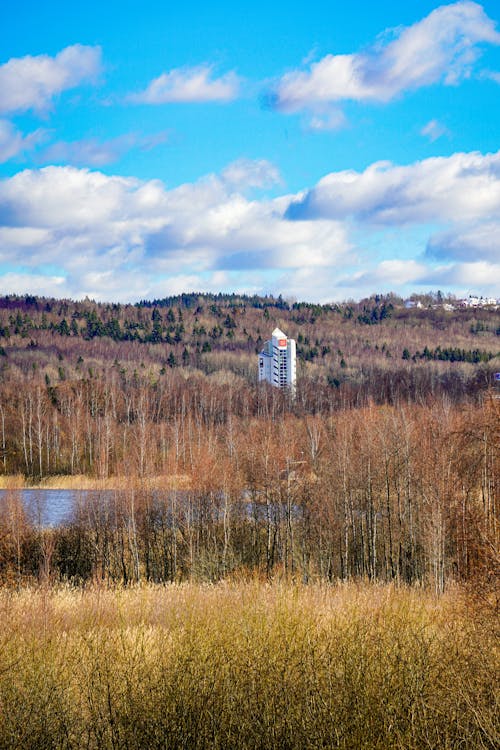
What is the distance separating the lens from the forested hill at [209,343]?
123 m

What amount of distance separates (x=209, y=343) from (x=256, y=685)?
147598 millimetres

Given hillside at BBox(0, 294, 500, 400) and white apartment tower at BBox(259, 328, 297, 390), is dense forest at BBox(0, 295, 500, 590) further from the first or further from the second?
white apartment tower at BBox(259, 328, 297, 390)

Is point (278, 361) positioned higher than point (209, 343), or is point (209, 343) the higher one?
point (209, 343)

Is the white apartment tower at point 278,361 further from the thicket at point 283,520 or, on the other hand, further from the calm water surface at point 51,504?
the thicket at point 283,520

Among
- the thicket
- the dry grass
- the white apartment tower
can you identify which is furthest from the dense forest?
the white apartment tower

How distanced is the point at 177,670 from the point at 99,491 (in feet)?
110

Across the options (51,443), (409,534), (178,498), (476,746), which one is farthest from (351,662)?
(51,443)

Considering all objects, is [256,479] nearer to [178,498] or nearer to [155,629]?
[178,498]

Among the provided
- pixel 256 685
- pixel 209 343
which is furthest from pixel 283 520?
pixel 209 343

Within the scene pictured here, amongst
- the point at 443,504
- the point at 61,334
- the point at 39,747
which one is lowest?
the point at 443,504

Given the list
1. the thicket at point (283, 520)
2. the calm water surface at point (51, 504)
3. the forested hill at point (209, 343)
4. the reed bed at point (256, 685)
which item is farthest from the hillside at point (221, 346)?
the reed bed at point (256, 685)

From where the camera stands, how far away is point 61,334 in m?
153

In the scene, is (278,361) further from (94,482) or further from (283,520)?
(283,520)

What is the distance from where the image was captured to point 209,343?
512 ft
